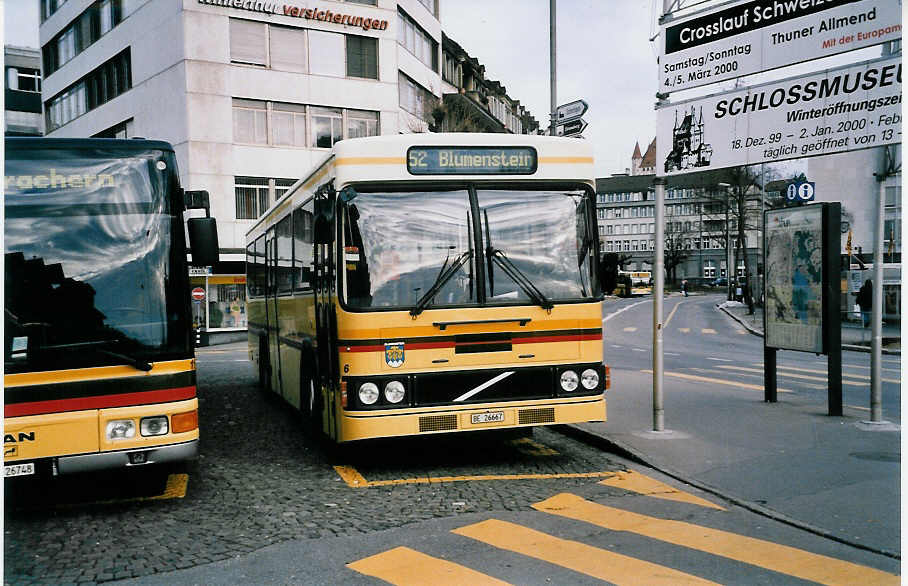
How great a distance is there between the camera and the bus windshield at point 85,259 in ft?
21.0

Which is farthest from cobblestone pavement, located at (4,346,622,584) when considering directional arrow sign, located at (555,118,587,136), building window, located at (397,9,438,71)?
building window, located at (397,9,438,71)

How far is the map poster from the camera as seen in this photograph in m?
11.3

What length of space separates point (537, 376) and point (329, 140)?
30250 millimetres

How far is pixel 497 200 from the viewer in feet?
26.7

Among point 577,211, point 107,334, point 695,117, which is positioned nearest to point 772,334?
point 695,117

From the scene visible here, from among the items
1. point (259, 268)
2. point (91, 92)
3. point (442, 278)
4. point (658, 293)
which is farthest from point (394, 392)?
point (91, 92)

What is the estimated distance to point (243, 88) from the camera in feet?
115

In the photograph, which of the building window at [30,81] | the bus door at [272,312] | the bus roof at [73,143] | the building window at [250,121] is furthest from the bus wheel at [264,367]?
the building window at [30,81]

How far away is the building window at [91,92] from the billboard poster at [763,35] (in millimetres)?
33018

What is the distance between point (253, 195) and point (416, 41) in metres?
11.9

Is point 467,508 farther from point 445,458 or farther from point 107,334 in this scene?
point 107,334

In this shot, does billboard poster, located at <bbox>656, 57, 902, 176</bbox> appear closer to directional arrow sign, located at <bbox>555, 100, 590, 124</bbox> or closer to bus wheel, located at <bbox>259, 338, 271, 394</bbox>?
directional arrow sign, located at <bbox>555, 100, 590, 124</bbox>

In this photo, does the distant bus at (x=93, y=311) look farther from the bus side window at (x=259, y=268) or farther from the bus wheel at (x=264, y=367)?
the bus wheel at (x=264, y=367)

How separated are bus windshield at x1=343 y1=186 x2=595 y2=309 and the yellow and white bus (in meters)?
0.01
